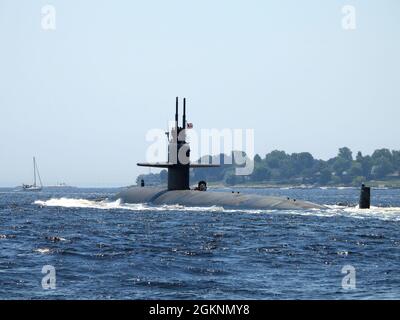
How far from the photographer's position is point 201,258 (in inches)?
1204

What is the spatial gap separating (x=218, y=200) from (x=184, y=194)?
6.22 meters

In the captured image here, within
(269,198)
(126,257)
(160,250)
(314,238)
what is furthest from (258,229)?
(269,198)

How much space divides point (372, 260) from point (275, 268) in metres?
5.27

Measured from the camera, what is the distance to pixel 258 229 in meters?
45.3

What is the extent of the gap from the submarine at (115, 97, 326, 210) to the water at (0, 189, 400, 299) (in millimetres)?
12386

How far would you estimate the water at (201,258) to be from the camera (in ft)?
74.7
